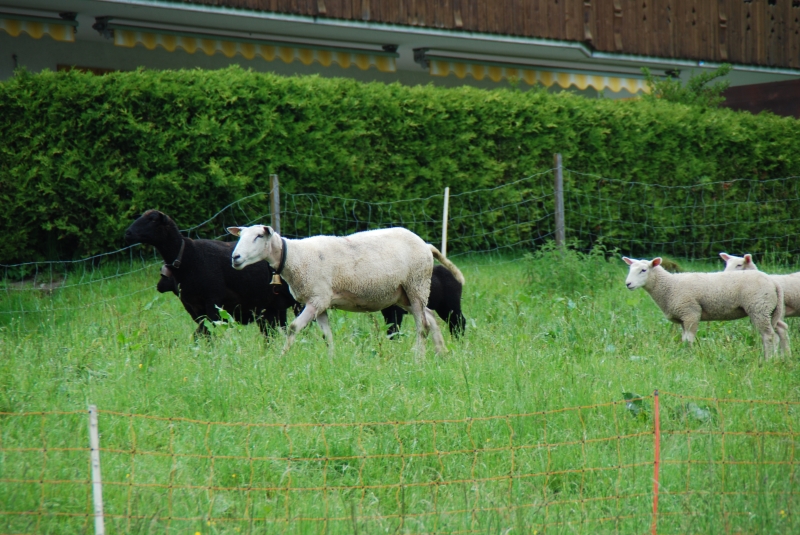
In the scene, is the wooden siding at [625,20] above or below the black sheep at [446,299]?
above

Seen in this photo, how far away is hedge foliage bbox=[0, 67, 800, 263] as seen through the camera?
36.3 ft

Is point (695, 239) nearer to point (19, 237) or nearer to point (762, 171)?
point (762, 171)

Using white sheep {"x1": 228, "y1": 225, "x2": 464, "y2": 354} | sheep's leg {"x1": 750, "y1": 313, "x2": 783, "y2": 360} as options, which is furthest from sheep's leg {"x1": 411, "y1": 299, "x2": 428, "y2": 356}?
sheep's leg {"x1": 750, "y1": 313, "x2": 783, "y2": 360}

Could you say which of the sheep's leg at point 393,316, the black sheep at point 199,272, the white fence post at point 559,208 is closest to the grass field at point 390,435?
the black sheep at point 199,272

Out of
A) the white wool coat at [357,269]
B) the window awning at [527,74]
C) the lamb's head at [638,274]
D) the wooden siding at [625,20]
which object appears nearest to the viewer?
the white wool coat at [357,269]

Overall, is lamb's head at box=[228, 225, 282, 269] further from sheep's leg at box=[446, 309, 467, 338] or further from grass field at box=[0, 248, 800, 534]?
sheep's leg at box=[446, 309, 467, 338]

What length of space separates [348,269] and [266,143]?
5001mm

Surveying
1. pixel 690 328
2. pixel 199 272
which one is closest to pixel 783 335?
pixel 690 328

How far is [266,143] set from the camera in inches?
484

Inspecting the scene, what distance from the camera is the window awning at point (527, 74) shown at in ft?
58.7

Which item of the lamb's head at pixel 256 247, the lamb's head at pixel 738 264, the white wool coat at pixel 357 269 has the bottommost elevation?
the lamb's head at pixel 738 264

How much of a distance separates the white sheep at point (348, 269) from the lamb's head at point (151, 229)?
0.73m

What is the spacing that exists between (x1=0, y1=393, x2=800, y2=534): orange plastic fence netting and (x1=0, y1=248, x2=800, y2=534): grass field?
0.01 meters

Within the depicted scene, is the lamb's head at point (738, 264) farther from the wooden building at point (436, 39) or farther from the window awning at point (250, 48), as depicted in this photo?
the window awning at point (250, 48)
